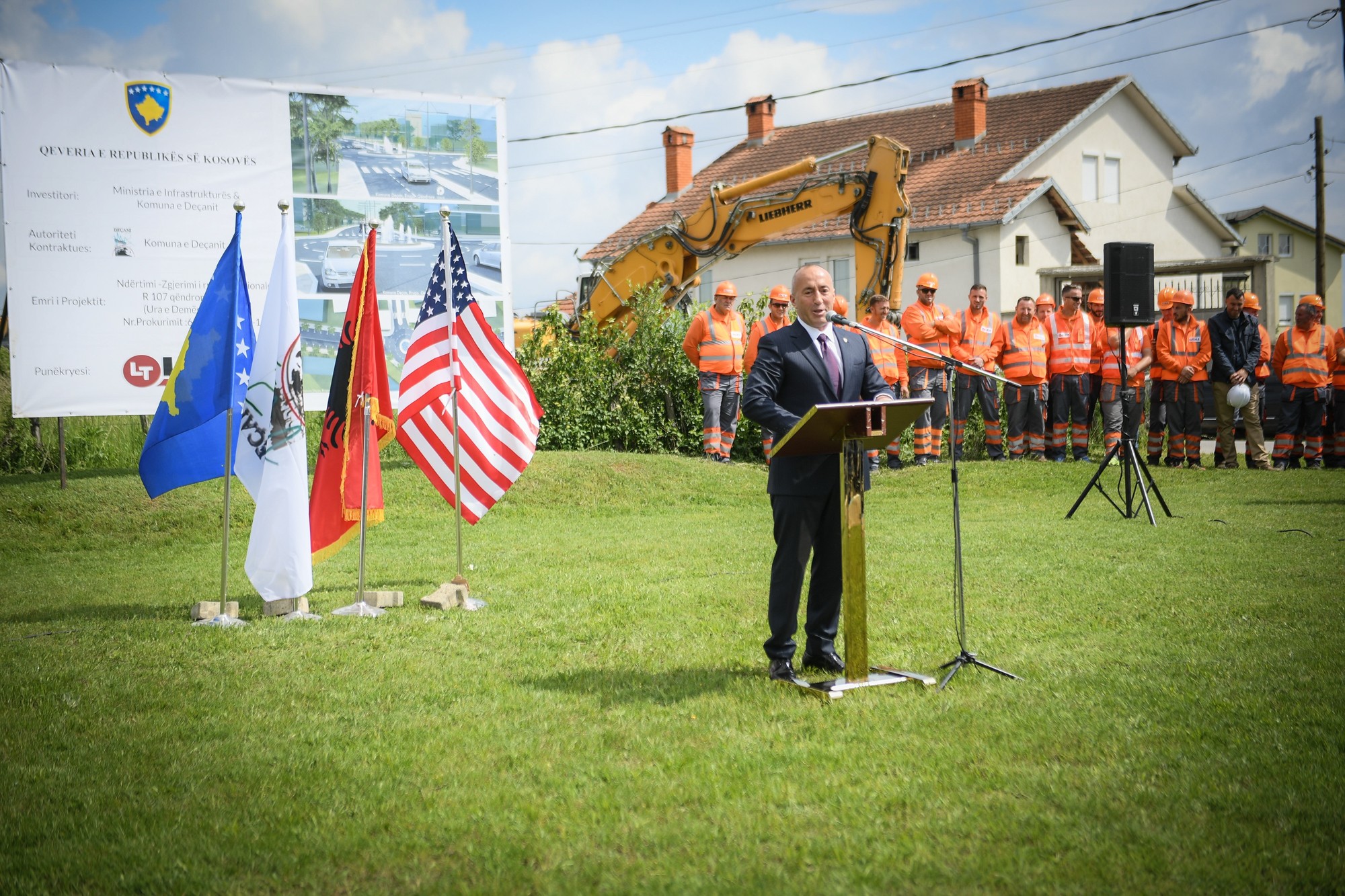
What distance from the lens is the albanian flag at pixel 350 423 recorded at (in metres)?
9.35

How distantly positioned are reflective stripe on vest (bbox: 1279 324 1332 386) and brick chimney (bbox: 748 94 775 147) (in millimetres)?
32038

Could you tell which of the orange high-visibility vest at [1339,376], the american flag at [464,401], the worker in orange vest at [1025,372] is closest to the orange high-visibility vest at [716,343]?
the worker in orange vest at [1025,372]

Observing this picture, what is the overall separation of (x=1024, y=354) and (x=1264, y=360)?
377 cm

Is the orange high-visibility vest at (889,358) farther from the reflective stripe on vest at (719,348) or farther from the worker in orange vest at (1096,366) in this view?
the worker in orange vest at (1096,366)

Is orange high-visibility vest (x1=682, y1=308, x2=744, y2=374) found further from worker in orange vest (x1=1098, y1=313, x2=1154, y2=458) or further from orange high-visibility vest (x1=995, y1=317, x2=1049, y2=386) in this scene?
worker in orange vest (x1=1098, y1=313, x2=1154, y2=458)

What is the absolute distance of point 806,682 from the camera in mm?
6387

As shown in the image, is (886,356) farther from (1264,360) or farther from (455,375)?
(455,375)

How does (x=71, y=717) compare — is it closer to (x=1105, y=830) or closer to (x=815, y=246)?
(x=1105, y=830)

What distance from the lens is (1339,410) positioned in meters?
18.3

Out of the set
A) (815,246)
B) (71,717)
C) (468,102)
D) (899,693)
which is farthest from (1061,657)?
(815,246)

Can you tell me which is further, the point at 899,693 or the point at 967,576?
the point at 967,576

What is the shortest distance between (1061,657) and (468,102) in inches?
549

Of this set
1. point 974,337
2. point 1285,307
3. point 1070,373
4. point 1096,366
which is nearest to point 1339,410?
point 1096,366

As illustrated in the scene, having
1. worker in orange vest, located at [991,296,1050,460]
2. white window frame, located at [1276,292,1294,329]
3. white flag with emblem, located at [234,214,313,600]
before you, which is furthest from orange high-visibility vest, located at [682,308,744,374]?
white window frame, located at [1276,292,1294,329]
